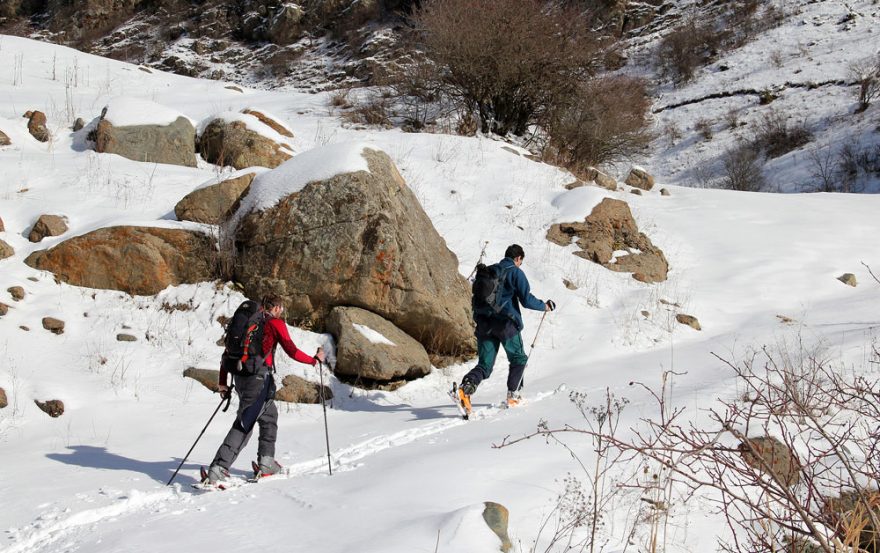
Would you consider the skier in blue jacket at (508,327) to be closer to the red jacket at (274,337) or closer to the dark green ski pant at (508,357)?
the dark green ski pant at (508,357)

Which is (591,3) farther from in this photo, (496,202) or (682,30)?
(496,202)

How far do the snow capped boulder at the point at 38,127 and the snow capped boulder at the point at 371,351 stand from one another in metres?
6.13

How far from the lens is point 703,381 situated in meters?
6.07

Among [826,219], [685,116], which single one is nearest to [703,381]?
[826,219]

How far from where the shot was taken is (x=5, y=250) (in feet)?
23.3

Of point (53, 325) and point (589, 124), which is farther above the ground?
point (589, 124)

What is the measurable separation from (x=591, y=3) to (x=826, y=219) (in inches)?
933

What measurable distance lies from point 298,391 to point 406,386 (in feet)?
3.77

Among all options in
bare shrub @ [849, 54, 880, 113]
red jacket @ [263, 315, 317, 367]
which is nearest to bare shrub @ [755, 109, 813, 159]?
bare shrub @ [849, 54, 880, 113]

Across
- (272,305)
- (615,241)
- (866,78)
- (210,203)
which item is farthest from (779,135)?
(272,305)

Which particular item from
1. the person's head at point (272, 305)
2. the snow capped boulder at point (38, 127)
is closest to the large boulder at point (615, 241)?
the person's head at point (272, 305)

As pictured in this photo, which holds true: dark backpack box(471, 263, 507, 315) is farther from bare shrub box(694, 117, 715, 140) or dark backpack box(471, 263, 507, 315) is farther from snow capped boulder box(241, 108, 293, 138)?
bare shrub box(694, 117, 715, 140)

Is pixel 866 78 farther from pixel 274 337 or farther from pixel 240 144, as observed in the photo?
pixel 274 337

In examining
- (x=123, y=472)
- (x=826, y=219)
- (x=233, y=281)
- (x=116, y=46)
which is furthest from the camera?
(x=116, y=46)
